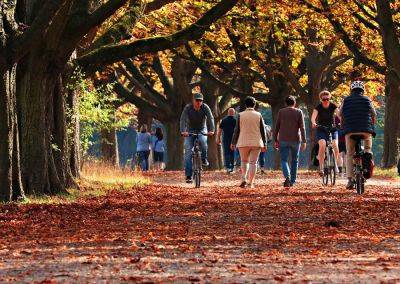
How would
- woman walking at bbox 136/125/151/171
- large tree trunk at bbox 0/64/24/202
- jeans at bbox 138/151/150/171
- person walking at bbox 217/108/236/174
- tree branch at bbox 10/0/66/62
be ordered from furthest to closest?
jeans at bbox 138/151/150/171 → woman walking at bbox 136/125/151/171 → person walking at bbox 217/108/236/174 → large tree trunk at bbox 0/64/24/202 → tree branch at bbox 10/0/66/62

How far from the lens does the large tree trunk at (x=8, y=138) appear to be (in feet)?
54.9

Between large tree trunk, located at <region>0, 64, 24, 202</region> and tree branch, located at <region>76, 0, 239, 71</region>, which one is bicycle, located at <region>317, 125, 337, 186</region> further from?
large tree trunk, located at <region>0, 64, 24, 202</region>

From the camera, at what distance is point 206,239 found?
11.7 m

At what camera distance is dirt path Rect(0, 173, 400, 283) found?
8.67 meters

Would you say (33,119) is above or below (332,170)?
above

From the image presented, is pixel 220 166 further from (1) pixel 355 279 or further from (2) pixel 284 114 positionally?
(1) pixel 355 279

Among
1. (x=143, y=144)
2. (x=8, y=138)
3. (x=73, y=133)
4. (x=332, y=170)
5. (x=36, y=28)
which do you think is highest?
(x=36, y=28)

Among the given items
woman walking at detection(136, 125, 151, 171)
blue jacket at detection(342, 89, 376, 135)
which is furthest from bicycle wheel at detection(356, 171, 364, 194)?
woman walking at detection(136, 125, 151, 171)

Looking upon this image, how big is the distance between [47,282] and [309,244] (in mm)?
3682

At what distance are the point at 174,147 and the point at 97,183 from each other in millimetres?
21412

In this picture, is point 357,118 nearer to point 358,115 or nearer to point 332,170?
point 358,115

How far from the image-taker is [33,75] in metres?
18.5

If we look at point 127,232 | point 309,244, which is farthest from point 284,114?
point 309,244

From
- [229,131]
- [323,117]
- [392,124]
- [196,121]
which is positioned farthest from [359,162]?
[392,124]
